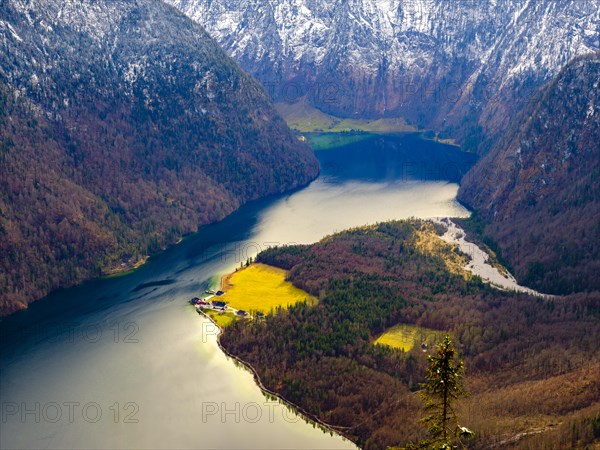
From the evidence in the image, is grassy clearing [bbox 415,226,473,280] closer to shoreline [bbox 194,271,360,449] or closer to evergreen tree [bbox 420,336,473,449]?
shoreline [bbox 194,271,360,449]

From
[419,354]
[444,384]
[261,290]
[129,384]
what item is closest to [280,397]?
[419,354]

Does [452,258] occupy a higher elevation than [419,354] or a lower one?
higher

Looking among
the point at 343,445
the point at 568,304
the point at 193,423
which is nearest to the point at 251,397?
the point at 193,423

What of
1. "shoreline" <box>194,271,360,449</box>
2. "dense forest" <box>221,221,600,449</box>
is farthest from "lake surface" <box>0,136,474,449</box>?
"dense forest" <box>221,221,600,449</box>

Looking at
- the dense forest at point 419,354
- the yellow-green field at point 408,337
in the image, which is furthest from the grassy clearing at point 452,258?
the yellow-green field at point 408,337

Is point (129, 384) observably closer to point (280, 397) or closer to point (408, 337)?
point (280, 397)

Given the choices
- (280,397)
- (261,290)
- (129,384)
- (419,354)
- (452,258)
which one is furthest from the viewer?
(452,258)

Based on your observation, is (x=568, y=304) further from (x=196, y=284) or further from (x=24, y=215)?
(x=24, y=215)
